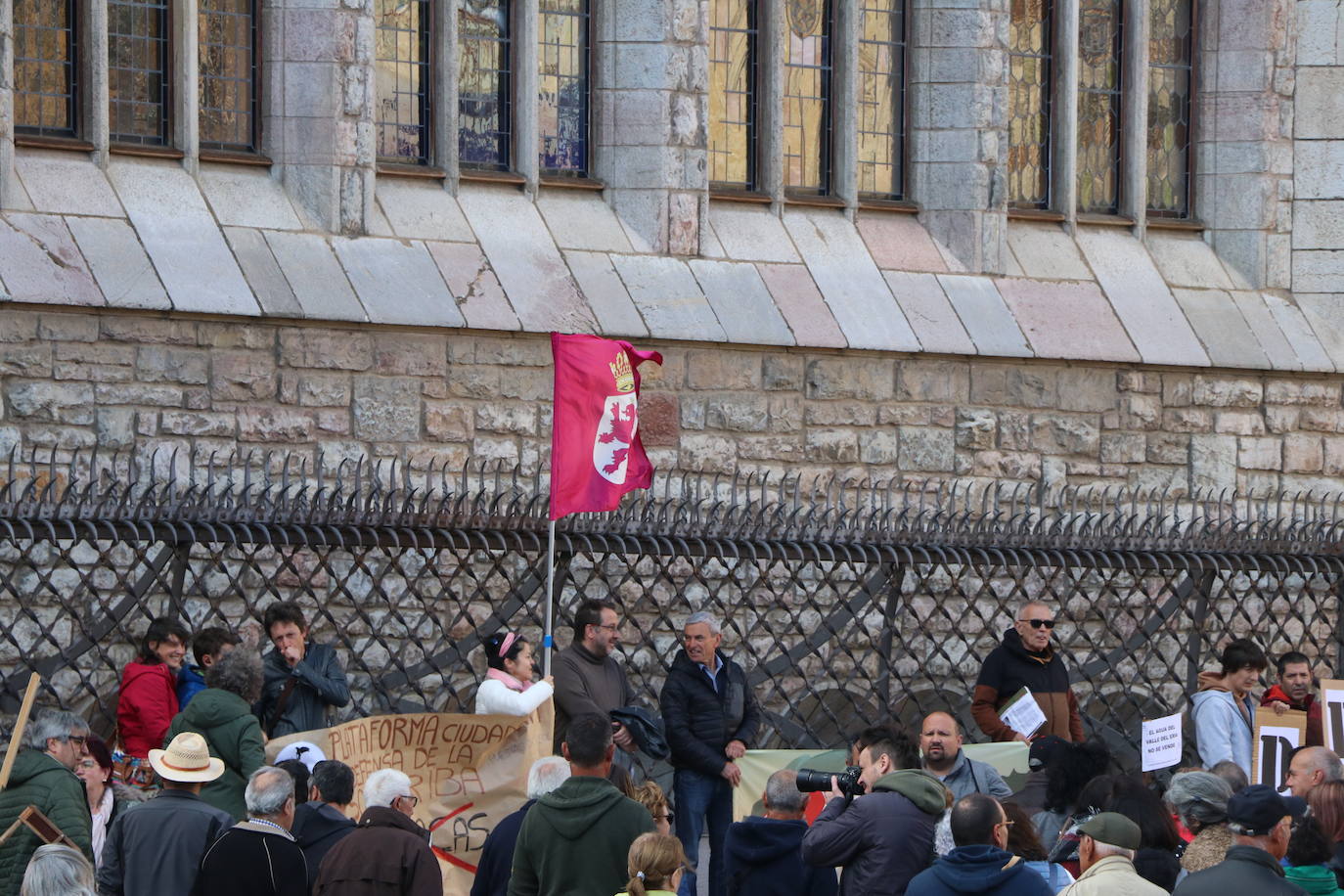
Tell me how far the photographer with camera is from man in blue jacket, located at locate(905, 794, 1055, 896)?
716 mm

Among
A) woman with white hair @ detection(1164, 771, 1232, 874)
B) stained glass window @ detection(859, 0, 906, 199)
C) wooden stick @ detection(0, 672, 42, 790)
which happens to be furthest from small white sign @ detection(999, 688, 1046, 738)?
stained glass window @ detection(859, 0, 906, 199)

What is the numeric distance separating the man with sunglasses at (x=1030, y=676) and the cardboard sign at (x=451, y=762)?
8.31ft

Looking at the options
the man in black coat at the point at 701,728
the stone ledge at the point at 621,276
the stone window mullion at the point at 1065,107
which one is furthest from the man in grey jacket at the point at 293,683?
the stone window mullion at the point at 1065,107

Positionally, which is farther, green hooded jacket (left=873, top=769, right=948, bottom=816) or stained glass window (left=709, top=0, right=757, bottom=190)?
stained glass window (left=709, top=0, right=757, bottom=190)

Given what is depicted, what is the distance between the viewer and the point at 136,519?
10.4m

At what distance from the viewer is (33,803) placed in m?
8.45

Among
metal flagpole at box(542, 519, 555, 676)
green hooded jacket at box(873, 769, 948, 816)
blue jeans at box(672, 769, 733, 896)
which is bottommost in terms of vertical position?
blue jeans at box(672, 769, 733, 896)

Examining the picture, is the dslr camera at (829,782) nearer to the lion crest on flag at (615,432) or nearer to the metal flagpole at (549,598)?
the metal flagpole at (549,598)

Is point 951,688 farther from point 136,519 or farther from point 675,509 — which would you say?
point 136,519

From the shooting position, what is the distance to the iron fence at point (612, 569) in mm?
10742

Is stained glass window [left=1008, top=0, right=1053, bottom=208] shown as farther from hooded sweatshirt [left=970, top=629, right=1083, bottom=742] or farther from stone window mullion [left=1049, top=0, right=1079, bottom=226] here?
hooded sweatshirt [left=970, top=629, right=1083, bottom=742]

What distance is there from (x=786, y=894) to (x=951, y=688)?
23.3 feet

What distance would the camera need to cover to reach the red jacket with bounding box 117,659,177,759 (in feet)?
33.1

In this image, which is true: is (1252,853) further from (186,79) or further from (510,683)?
(186,79)
